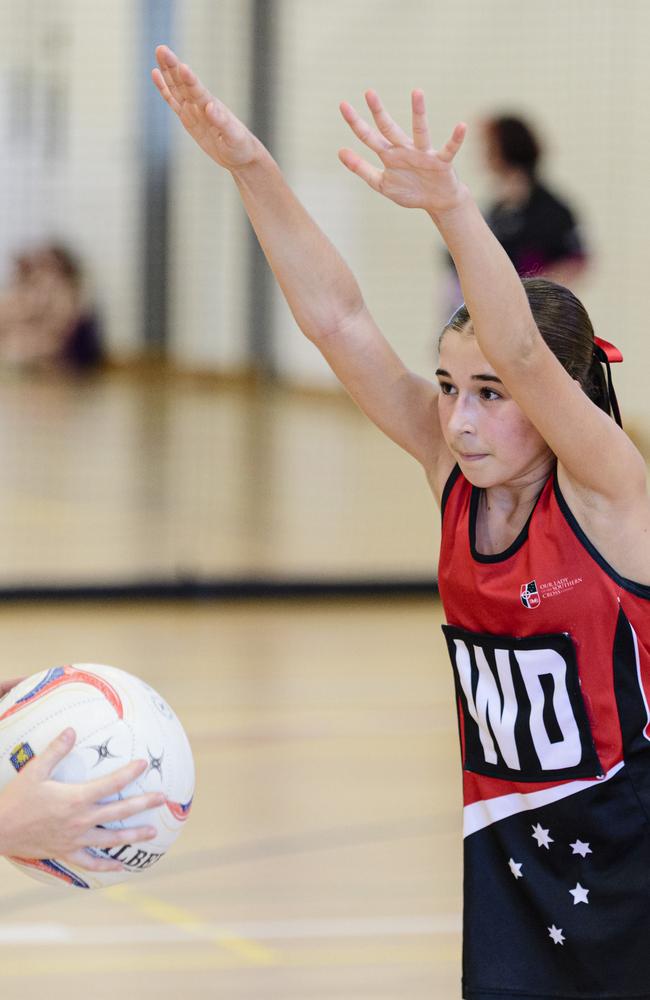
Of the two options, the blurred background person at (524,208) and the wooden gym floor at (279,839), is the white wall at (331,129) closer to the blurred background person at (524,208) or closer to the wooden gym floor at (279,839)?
the blurred background person at (524,208)

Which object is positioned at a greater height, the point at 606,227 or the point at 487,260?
the point at 487,260

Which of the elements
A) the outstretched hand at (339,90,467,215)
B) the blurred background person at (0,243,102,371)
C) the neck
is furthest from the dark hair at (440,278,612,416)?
the blurred background person at (0,243,102,371)

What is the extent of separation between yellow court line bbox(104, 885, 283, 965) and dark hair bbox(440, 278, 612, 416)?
46.8 inches

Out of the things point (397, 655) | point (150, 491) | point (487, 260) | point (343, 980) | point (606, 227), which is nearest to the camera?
point (487, 260)

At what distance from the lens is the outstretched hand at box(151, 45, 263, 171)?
6.20 feet

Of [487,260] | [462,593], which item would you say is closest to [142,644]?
[462,593]

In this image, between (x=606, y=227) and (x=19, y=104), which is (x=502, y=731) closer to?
(x=606, y=227)

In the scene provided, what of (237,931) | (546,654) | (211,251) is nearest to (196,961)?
(237,931)

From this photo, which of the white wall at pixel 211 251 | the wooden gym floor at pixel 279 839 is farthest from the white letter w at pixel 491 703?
the white wall at pixel 211 251

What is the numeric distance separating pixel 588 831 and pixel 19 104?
10213 mm

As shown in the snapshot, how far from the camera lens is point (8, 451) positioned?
10.0 metres

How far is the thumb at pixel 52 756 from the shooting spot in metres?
1.62

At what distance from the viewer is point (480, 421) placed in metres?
1.86

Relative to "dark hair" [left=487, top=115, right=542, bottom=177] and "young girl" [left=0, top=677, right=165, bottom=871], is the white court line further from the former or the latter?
"dark hair" [left=487, top=115, right=542, bottom=177]
